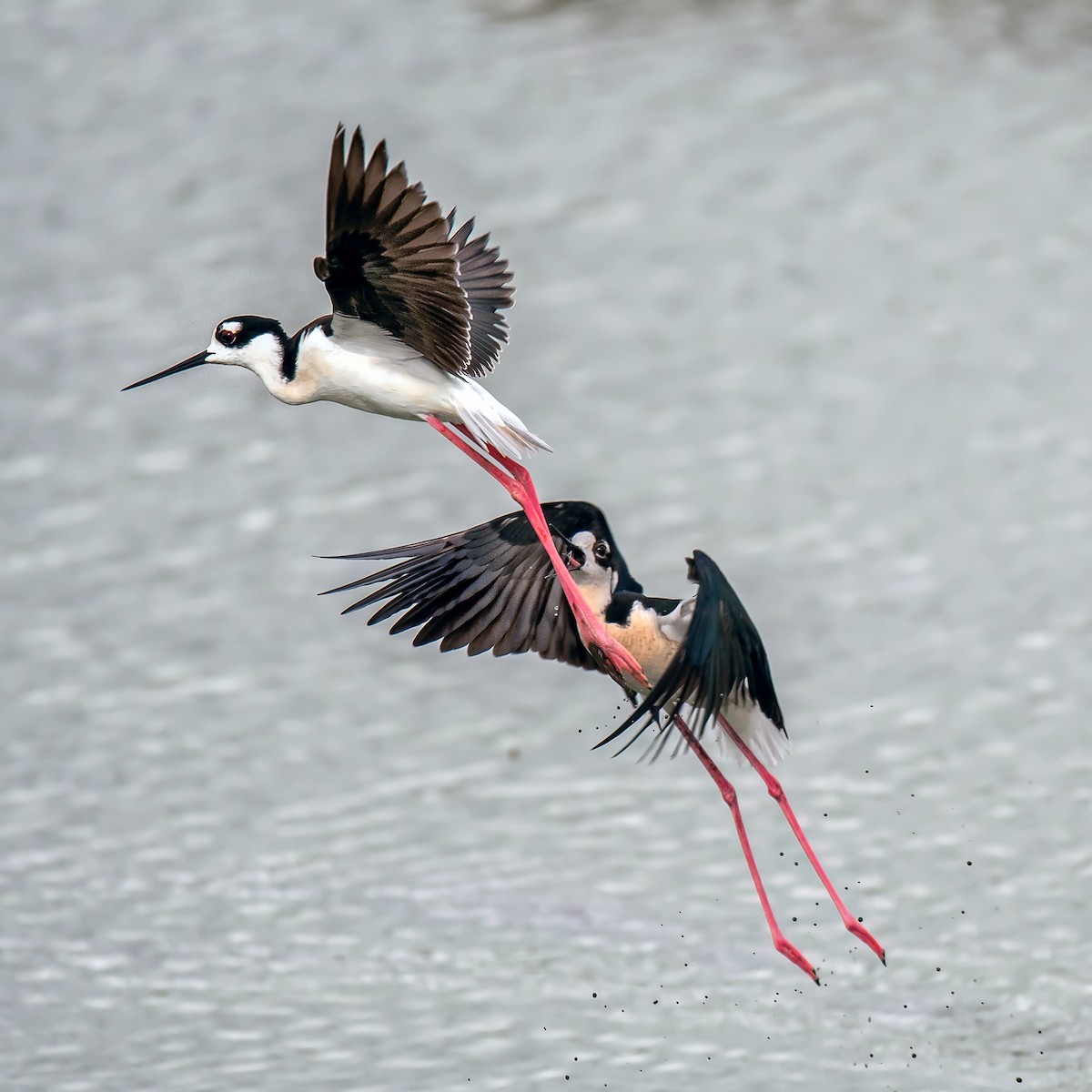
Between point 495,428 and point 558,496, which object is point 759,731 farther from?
point 558,496

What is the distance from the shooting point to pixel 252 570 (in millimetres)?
10547

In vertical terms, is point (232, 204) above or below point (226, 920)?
above

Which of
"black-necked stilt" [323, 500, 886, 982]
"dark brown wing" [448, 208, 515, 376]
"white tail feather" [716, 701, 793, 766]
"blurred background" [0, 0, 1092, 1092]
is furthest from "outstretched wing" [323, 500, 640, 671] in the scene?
"blurred background" [0, 0, 1092, 1092]

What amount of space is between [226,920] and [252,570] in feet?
6.24

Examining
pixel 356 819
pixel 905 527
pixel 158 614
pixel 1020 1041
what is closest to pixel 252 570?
pixel 158 614

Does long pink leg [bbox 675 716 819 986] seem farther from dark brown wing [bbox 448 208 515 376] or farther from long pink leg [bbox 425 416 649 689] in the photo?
dark brown wing [bbox 448 208 515 376]

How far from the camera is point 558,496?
10.4 metres

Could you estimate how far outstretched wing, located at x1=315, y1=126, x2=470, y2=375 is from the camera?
4773 millimetres

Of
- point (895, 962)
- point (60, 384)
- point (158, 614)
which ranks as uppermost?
point (60, 384)

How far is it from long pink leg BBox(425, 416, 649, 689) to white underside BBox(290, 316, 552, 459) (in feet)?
0.24

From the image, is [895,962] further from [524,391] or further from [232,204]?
[232,204]

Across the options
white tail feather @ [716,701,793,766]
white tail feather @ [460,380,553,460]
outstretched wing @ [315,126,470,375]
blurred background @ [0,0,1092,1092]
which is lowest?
blurred background @ [0,0,1092,1092]

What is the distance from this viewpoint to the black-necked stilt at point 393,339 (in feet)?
15.9

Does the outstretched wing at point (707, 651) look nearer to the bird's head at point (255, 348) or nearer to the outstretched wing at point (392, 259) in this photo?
the outstretched wing at point (392, 259)
